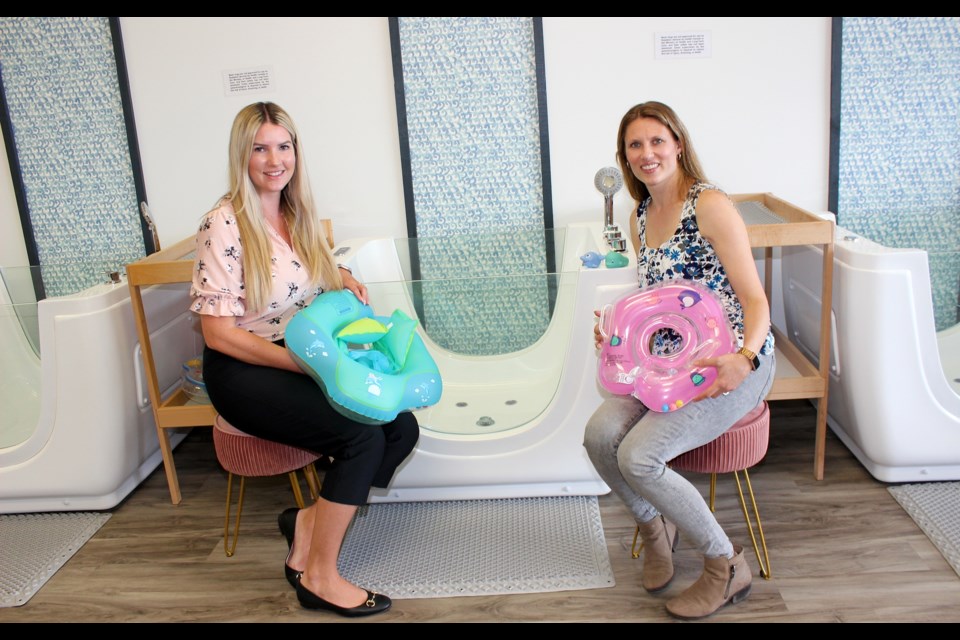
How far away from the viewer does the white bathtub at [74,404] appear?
2428 millimetres

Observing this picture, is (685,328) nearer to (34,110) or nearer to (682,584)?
(682,584)

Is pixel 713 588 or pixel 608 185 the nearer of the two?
pixel 713 588

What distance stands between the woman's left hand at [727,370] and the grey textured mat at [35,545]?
1751mm

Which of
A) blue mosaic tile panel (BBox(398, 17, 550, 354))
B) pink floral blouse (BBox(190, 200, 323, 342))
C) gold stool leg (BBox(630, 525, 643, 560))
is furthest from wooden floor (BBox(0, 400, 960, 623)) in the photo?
blue mosaic tile panel (BBox(398, 17, 550, 354))

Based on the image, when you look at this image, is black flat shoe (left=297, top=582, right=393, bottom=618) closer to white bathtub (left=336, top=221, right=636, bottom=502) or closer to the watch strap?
white bathtub (left=336, top=221, right=636, bottom=502)

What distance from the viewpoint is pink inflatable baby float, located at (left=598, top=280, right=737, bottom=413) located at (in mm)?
1818

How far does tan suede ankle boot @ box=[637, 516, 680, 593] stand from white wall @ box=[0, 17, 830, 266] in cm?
137

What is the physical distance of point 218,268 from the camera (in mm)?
2031

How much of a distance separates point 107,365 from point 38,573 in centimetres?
58

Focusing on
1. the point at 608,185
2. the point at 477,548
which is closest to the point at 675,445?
the point at 477,548

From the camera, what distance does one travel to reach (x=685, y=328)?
73.6 inches

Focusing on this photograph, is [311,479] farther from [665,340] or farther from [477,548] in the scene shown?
[665,340]

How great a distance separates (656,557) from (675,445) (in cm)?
35

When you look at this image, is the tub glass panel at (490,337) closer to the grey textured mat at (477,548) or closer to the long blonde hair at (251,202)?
the grey textured mat at (477,548)
